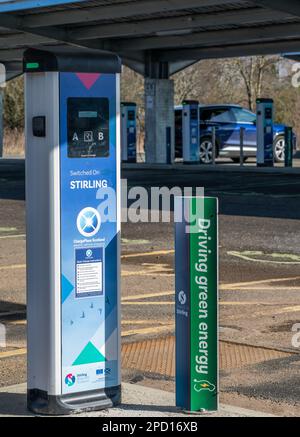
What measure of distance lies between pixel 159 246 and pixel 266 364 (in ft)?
21.0

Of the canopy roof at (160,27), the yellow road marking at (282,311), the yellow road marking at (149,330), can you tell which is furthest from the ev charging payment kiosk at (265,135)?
the yellow road marking at (149,330)

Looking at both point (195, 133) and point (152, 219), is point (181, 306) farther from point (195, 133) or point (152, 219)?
point (195, 133)

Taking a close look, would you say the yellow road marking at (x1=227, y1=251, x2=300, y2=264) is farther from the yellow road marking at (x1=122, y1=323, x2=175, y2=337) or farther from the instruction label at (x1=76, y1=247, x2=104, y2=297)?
the instruction label at (x1=76, y1=247, x2=104, y2=297)

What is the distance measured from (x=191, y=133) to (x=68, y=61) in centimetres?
2763

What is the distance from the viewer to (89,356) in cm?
594

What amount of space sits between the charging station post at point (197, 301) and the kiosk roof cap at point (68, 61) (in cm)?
86

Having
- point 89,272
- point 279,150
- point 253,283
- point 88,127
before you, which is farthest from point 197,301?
point 279,150

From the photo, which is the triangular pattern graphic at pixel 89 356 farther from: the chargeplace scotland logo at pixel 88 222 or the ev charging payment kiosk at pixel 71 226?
the chargeplace scotland logo at pixel 88 222

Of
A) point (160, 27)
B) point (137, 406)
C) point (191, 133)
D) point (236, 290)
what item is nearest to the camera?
point (137, 406)

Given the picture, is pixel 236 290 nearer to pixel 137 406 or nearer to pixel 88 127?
pixel 137 406

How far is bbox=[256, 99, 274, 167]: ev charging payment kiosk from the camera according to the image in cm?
3102

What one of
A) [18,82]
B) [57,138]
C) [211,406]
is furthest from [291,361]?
[18,82]

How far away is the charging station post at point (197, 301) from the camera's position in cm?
574

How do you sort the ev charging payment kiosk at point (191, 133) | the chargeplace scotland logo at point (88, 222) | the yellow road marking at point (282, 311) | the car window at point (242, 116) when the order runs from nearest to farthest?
the chargeplace scotland logo at point (88, 222), the yellow road marking at point (282, 311), the ev charging payment kiosk at point (191, 133), the car window at point (242, 116)
